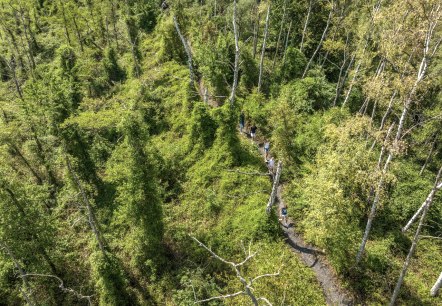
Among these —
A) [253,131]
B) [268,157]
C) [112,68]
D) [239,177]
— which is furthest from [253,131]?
[112,68]

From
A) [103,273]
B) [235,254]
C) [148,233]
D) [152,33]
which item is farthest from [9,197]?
[152,33]

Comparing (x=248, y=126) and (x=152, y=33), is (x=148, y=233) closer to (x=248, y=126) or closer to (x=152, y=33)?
(x=248, y=126)

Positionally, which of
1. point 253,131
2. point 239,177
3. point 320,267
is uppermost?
point 253,131

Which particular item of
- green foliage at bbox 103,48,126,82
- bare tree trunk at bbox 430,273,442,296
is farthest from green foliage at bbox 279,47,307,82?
bare tree trunk at bbox 430,273,442,296

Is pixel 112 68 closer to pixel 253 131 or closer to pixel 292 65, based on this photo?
pixel 292 65

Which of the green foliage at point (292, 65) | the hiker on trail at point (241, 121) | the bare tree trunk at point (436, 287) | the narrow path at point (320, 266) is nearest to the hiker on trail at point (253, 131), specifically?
the hiker on trail at point (241, 121)
